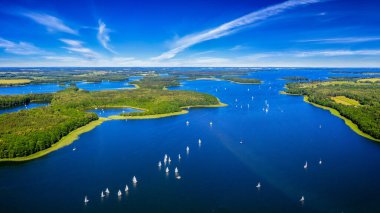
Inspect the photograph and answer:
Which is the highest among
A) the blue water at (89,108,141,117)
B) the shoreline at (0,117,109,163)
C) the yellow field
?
the shoreline at (0,117,109,163)

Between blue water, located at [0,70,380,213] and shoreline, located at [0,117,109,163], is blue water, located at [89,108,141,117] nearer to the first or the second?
shoreline, located at [0,117,109,163]

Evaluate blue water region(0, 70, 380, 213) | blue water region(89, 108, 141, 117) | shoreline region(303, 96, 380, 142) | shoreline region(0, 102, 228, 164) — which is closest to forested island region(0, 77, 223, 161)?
shoreline region(0, 102, 228, 164)

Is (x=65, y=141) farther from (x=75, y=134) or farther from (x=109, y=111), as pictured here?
(x=109, y=111)

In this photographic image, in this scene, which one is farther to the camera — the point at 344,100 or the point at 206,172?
the point at 344,100

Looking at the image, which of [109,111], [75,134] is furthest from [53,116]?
[109,111]

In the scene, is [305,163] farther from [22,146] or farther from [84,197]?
[22,146]

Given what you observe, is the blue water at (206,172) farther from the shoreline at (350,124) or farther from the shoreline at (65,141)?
the shoreline at (350,124)
